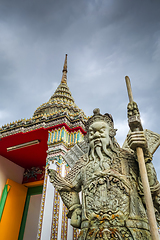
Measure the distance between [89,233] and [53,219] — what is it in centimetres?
230

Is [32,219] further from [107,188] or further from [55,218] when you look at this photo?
[107,188]

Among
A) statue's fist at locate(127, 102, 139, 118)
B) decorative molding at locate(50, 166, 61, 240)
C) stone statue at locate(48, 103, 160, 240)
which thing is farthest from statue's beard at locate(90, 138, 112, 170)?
decorative molding at locate(50, 166, 61, 240)

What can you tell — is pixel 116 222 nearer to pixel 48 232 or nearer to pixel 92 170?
pixel 92 170

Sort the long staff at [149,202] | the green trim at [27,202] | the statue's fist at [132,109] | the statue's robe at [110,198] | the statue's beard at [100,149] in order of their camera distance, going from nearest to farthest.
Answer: the long staff at [149,202], the statue's robe at [110,198], the statue's fist at [132,109], the statue's beard at [100,149], the green trim at [27,202]

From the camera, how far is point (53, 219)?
14.3 feet

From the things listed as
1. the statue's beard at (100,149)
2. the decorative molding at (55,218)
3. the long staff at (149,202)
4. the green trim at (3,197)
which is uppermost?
the green trim at (3,197)

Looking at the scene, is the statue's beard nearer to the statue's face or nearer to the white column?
the statue's face

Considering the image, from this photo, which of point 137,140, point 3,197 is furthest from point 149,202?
point 3,197

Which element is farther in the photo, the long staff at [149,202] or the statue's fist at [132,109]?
the statue's fist at [132,109]

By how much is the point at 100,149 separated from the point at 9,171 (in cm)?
536

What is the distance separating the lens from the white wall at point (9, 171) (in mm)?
6969

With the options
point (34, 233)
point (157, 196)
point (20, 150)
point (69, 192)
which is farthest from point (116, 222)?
point (34, 233)

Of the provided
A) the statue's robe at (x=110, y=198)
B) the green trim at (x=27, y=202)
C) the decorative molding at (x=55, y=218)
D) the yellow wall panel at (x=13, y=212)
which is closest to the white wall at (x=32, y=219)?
the green trim at (x=27, y=202)

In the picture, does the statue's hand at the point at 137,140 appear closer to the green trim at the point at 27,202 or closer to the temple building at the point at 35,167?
the temple building at the point at 35,167
